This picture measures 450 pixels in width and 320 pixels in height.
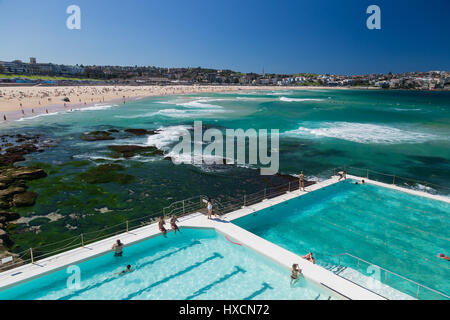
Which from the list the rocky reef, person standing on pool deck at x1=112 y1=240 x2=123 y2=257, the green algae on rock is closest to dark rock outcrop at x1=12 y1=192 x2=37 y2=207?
the rocky reef

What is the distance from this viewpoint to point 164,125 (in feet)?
143

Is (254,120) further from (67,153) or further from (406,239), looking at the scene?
(406,239)

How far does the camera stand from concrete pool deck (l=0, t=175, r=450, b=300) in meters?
8.69

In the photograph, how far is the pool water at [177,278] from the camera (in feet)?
29.4

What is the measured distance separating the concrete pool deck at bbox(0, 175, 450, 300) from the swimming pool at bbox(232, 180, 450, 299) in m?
1.51

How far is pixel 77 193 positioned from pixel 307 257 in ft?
49.3

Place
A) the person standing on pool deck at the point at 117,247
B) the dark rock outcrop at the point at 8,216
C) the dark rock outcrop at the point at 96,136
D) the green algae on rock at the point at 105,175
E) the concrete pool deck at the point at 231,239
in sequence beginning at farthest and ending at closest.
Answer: the dark rock outcrop at the point at 96,136 → the green algae on rock at the point at 105,175 → the dark rock outcrop at the point at 8,216 → the person standing on pool deck at the point at 117,247 → the concrete pool deck at the point at 231,239

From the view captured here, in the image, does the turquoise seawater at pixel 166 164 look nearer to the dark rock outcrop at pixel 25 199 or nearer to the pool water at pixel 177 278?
the dark rock outcrop at pixel 25 199

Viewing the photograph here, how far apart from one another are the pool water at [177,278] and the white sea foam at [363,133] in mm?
30382

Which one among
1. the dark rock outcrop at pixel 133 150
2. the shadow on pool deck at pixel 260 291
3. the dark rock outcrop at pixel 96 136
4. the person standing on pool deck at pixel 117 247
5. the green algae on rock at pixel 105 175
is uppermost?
the dark rock outcrop at pixel 96 136

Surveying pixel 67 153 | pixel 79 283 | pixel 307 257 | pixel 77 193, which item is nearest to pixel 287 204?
pixel 307 257

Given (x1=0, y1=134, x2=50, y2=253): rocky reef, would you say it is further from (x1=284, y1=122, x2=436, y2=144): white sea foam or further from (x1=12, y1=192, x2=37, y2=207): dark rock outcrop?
(x1=284, y1=122, x2=436, y2=144): white sea foam

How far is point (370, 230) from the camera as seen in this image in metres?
13.6

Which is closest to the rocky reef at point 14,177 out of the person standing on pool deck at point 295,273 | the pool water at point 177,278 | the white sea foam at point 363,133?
the pool water at point 177,278
